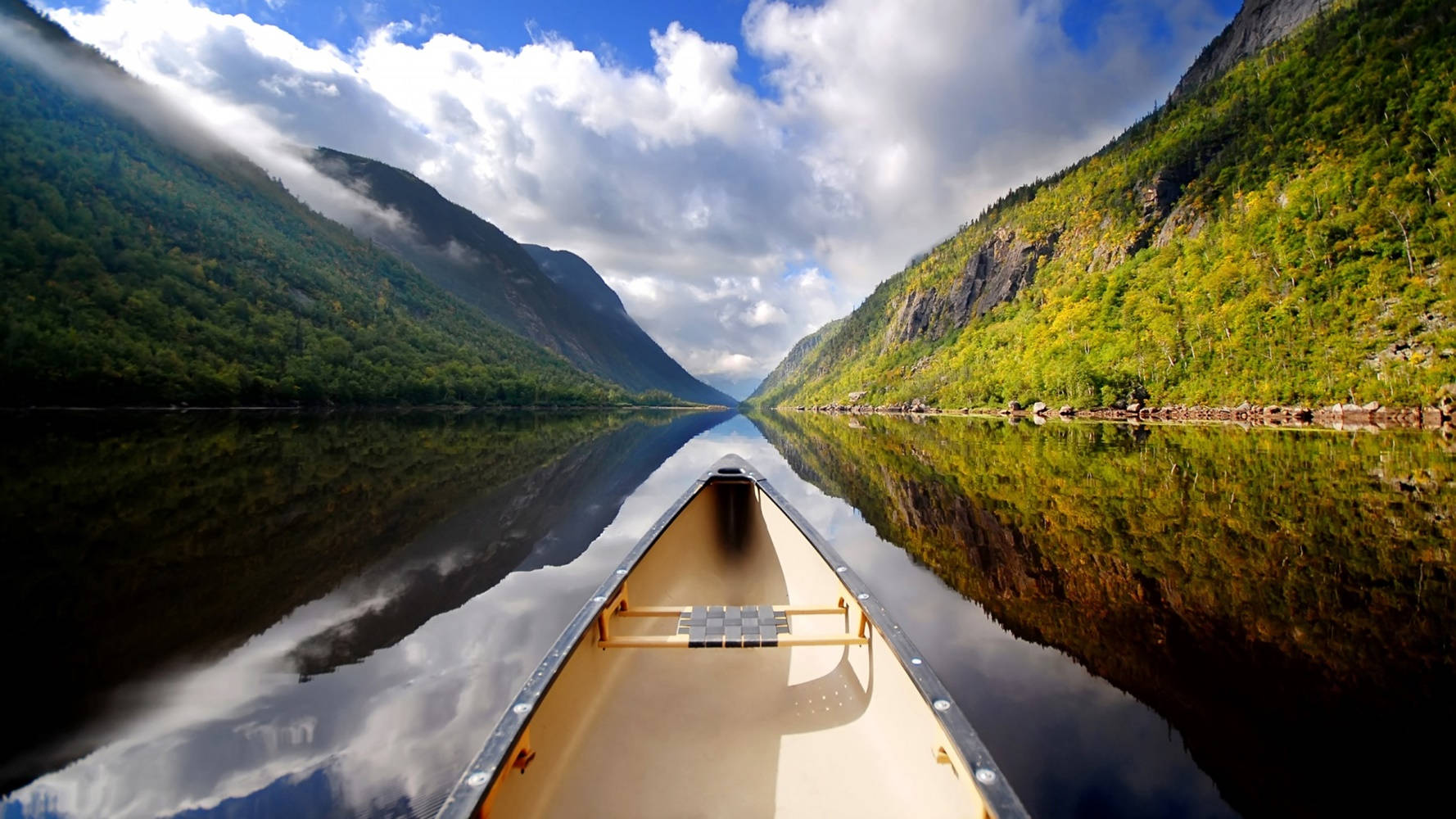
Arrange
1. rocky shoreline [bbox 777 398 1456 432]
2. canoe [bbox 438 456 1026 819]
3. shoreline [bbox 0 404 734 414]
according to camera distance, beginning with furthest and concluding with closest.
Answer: shoreline [bbox 0 404 734 414], rocky shoreline [bbox 777 398 1456 432], canoe [bbox 438 456 1026 819]

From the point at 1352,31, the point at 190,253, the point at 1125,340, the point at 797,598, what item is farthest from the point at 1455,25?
the point at 190,253

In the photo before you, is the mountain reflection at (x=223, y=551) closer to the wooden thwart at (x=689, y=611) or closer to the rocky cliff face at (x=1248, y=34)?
the wooden thwart at (x=689, y=611)

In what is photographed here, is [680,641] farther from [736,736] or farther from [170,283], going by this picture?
[170,283]

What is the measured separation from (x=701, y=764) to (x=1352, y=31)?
125130 mm

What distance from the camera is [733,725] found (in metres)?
4.04

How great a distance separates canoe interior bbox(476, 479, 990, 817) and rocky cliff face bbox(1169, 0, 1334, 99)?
497 feet

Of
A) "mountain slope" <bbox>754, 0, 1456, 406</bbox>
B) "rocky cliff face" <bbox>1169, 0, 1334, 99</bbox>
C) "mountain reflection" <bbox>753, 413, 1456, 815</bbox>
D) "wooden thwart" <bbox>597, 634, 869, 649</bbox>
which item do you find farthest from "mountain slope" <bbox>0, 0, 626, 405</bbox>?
"rocky cliff face" <bbox>1169, 0, 1334, 99</bbox>

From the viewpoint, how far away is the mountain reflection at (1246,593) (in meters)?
3.81

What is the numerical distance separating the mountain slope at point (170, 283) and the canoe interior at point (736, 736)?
5846 cm

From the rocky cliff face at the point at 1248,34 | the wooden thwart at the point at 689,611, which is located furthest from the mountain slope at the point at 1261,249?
the wooden thwart at the point at 689,611

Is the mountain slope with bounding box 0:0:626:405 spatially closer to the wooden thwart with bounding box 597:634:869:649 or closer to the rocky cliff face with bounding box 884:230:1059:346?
the wooden thwart with bounding box 597:634:869:649

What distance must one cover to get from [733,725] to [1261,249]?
83.3 m

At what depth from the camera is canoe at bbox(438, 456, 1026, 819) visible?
8.13 ft

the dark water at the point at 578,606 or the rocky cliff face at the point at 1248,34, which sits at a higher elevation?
the rocky cliff face at the point at 1248,34
